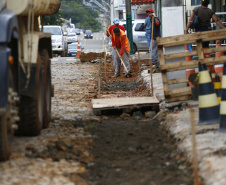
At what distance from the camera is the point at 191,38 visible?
9688mm

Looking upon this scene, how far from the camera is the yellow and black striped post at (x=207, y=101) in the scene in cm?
777

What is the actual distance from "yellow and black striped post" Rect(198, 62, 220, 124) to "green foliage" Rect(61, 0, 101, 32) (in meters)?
147

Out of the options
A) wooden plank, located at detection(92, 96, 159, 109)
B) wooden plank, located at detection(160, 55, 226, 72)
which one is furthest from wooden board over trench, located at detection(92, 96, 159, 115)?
wooden plank, located at detection(160, 55, 226, 72)

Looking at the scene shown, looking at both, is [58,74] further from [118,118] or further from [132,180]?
[132,180]

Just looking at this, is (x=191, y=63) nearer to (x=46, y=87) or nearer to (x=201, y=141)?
(x=46, y=87)

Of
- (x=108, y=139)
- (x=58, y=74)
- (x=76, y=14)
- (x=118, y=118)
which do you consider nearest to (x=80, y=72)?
(x=58, y=74)

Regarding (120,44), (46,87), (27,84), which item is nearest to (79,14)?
(120,44)

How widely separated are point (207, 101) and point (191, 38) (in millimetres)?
2122

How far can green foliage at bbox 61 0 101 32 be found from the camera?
156 meters

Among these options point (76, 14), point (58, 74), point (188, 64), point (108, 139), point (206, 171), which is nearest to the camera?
point (206, 171)

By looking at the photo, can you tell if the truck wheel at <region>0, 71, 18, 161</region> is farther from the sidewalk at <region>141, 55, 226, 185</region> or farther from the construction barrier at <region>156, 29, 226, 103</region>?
the construction barrier at <region>156, 29, 226, 103</region>

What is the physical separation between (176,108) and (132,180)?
4362 millimetres

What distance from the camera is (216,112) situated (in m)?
7.83

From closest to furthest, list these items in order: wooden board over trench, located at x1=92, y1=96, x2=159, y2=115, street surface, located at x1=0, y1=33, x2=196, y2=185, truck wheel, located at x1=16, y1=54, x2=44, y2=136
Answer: street surface, located at x1=0, y1=33, x2=196, y2=185, truck wheel, located at x1=16, y1=54, x2=44, y2=136, wooden board over trench, located at x1=92, y1=96, x2=159, y2=115
